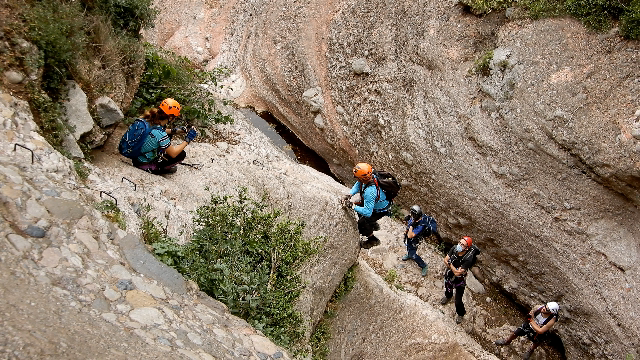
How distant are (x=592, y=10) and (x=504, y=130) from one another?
3.54 meters

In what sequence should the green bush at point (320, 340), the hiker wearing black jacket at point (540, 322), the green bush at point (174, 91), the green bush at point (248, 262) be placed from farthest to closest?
the green bush at point (174, 91) < the hiker wearing black jacket at point (540, 322) < the green bush at point (320, 340) < the green bush at point (248, 262)

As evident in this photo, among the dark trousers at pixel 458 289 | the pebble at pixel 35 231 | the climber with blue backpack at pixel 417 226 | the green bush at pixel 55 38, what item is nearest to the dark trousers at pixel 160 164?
the green bush at pixel 55 38

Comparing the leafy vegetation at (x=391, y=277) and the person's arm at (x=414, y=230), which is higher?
the person's arm at (x=414, y=230)

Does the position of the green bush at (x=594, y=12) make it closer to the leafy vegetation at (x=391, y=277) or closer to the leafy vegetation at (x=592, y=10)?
the leafy vegetation at (x=592, y=10)

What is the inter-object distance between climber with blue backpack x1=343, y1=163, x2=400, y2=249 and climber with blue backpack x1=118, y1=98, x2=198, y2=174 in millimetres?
3125

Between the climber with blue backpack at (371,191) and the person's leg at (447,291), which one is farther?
the person's leg at (447,291)

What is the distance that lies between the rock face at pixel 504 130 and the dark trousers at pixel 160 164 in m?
7.46

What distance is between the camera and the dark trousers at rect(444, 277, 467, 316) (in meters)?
10.7

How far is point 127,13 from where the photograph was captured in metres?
9.70

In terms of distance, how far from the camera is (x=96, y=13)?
8828 millimetres

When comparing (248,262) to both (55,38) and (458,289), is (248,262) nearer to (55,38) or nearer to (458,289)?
(55,38)

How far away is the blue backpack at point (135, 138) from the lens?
26.2 ft

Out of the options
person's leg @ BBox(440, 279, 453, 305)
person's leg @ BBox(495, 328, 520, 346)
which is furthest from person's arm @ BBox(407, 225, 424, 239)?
person's leg @ BBox(495, 328, 520, 346)

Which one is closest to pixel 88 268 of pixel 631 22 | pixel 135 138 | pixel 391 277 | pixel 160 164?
pixel 135 138
